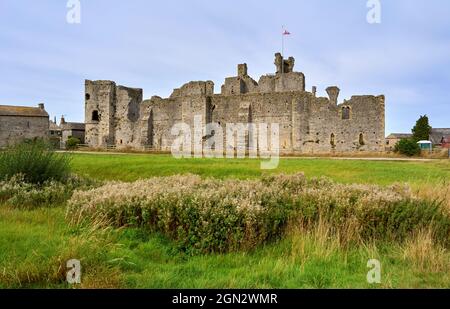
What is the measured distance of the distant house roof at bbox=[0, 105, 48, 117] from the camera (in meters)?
63.7

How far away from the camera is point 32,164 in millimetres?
12617

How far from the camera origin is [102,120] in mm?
54938

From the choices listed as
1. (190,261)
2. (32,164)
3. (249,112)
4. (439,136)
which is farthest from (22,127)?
(439,136)

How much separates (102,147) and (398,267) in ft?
168

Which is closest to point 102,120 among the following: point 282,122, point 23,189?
point 282,122

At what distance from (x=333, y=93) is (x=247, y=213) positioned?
39269mm

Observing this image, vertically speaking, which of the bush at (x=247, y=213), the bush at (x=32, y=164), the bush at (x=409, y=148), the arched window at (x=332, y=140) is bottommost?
the bush at (x=247, y=213)

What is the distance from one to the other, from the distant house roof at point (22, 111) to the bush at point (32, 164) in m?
56.4

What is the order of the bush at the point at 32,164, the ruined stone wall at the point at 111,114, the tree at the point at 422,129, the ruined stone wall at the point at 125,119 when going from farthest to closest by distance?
the tree at the point at 422,129
the ruined stone wall at the point at 111,114
the ruined stone wall at the point at 125,119
the bush at the point at 32,164

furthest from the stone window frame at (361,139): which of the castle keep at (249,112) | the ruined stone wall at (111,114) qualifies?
the ruined stone wall at (111,114)

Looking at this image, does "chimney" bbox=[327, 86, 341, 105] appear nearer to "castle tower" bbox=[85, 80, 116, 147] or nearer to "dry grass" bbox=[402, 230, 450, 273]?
"castle tower" bbox=[85, 80, 116, 147]

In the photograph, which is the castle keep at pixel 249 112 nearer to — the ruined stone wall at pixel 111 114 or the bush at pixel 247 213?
the ruined stone wall at pixel 111 114

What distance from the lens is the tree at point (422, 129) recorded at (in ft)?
216

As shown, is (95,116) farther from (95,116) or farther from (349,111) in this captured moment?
(349,111)
